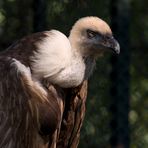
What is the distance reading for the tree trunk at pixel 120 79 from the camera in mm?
7770

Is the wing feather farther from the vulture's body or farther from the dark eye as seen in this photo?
the dark eye

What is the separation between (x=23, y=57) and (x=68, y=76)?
0.29 metres

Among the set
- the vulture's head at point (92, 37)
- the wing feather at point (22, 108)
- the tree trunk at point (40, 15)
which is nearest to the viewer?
the wing feather at point (22, 108)

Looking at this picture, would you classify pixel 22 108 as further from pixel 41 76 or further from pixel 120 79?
pixel 120 79

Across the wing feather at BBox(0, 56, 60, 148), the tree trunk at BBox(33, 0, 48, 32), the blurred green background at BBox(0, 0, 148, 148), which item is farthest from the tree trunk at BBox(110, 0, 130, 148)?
the wing feather at BBox(0, 56, 60, 148)

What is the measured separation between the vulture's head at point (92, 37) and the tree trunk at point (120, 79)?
0.84 metres

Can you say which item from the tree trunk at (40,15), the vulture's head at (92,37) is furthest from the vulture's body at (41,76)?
the tree trunk at (40,15)

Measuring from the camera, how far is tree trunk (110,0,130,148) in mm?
7770

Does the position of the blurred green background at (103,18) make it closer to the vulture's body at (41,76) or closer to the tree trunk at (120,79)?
the tree trunk at (120,79)

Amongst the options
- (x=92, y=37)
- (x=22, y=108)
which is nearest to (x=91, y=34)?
(x=92, y=37)

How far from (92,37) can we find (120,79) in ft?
3.12

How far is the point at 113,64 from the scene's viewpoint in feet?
25.8

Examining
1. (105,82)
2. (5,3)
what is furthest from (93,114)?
(5,3)

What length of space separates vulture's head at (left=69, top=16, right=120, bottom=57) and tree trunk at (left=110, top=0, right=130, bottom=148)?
84cm
